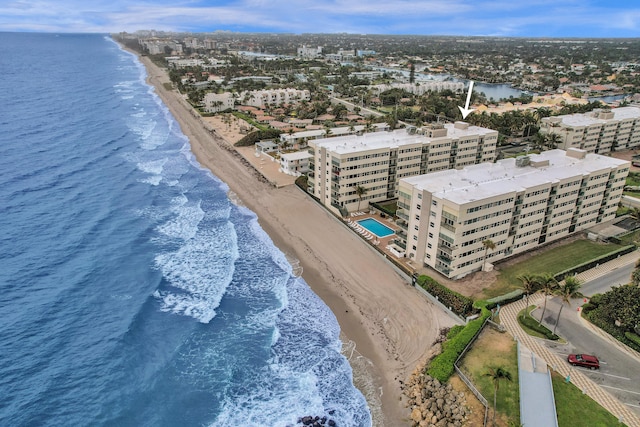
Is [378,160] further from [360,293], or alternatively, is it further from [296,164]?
[360,293]

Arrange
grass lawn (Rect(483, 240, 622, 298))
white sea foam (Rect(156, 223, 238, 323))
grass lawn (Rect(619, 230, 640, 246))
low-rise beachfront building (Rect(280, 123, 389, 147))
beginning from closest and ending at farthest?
white sea foam (Rect(156, 223, 238, 323)), grass lawn (Rect(483, 240, 622, 298)), grass lawn (Rect(619, 230, 640, 246)), low-rise beachfront building (Rect(280, 123, 389, 147))

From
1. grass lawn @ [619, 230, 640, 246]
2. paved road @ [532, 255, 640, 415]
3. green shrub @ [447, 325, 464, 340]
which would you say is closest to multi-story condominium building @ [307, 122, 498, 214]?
grass lawn @ [619, 230, 640, 246]

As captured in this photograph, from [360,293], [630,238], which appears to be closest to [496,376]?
[360,293]

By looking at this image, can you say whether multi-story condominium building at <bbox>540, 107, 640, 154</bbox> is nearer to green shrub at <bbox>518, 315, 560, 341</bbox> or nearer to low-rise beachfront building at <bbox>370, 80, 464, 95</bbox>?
green shrub at <bbox>518, 315, 560, 341</bbox>

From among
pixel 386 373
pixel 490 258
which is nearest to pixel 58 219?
pixel 386 373

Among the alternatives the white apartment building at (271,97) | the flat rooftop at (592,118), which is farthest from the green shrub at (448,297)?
the white apartment building at (271,97)

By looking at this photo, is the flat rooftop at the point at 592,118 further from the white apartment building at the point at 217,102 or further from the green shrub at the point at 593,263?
the white apartment building at the point at 217,102

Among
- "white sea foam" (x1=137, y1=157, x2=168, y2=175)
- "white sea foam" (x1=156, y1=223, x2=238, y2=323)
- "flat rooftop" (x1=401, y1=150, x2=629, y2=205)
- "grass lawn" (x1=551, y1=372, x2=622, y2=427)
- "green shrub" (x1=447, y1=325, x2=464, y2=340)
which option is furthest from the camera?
"white sea foam" (x1=137, y1=157, x2=168, y2=175)
